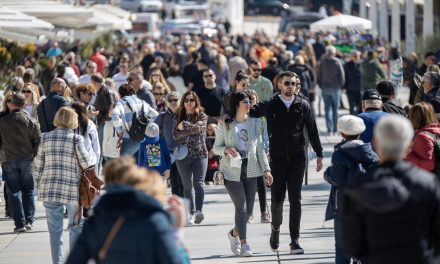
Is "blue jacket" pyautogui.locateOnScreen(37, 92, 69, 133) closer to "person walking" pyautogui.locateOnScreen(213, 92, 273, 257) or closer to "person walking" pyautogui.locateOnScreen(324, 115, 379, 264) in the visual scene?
"person walking" pyautogui.locateOnScreen(213, 92, 273, 257)

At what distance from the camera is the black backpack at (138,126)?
16.4m

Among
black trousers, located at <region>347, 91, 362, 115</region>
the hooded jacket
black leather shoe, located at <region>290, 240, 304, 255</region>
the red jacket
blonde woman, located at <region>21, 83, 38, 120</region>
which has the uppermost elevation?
the hooded jacket

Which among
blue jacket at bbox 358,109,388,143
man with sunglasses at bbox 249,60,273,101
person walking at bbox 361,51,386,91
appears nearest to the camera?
blue jacket at bbox 358,109,388,143

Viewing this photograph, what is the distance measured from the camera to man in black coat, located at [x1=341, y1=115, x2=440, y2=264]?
726cm

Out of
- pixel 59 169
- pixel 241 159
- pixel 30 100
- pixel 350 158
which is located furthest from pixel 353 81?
pixel 350 158

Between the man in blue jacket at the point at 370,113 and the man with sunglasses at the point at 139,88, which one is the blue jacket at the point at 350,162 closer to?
Result: the man in blue jacket at the point at 370,113

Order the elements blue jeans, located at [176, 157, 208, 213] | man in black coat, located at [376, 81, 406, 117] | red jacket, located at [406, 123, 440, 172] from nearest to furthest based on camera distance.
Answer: red jacket, located at [406, 123, 440, 172] < man in black coat, located at [376, 81, 406, 117] < blue jeans, located at [176, 157, 208, 213]

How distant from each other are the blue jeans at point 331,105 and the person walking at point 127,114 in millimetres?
10184

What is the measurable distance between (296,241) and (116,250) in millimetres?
6425

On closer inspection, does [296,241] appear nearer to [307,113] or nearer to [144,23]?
[307,113]

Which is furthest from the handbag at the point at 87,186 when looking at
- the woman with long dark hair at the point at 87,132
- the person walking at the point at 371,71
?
the person walking at the point at 371,71

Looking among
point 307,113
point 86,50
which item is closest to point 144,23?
point 86,50

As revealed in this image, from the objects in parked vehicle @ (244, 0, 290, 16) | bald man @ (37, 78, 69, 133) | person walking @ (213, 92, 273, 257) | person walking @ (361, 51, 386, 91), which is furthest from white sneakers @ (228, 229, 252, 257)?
parked vehicle @ (244, 0, 290, 16)

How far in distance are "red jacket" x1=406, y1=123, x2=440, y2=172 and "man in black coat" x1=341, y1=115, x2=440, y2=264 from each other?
141 inches
